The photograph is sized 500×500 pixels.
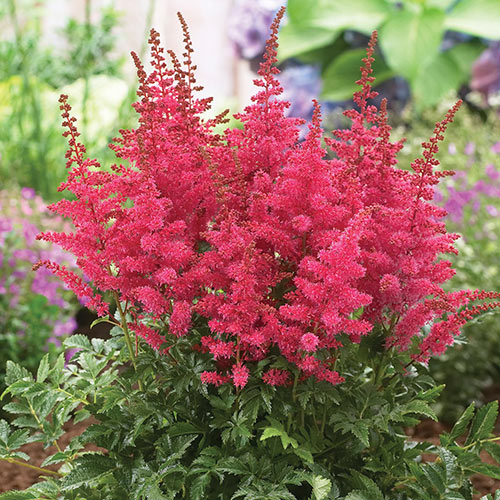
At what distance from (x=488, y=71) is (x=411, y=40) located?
108 centimetres

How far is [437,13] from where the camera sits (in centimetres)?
543

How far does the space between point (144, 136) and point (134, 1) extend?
6.20 m

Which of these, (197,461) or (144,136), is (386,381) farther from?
(144,136)

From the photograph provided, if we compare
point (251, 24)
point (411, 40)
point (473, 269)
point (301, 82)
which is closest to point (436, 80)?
point (411, 40)

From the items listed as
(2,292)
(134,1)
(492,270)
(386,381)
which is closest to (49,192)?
(2,292)

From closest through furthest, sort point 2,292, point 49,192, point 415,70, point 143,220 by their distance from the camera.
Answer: point 143,220
point 2,292
point 49,192
point 415,70

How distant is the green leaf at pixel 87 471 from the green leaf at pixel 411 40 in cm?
444

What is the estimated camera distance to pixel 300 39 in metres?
5.89

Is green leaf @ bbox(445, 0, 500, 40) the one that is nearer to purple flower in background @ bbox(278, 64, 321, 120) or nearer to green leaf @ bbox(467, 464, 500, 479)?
purple flower in background @ bbox(278, 64, 321, 120)

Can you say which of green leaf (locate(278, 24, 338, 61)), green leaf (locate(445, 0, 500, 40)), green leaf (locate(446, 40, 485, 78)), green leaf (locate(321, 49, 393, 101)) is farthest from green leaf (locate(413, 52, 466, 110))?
green leaf (locate(278, 24, 338, 61))

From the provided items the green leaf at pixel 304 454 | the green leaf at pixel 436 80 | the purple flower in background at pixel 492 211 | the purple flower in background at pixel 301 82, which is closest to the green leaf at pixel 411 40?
the green leaf at pixel 436 80

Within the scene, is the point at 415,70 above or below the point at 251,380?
above

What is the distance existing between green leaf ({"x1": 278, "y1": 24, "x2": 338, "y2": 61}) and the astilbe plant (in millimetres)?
4583

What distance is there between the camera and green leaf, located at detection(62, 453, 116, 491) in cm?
134
